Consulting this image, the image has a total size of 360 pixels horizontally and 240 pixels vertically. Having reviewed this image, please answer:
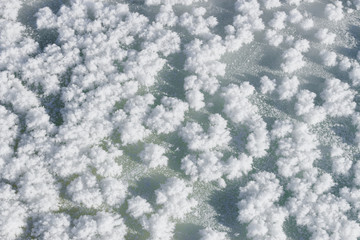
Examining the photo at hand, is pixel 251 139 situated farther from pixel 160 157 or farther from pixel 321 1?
pixel 321 1

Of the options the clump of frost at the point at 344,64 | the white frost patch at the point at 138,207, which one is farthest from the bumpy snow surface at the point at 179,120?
the clump of frost at the point at 344,64

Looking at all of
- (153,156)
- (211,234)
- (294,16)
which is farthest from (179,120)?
(294,16)

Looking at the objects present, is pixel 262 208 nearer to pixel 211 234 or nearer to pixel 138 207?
pixel 211 234

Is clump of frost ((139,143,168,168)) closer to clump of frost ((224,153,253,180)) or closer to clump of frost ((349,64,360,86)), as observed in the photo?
clump of frost ((224,153,253,180))

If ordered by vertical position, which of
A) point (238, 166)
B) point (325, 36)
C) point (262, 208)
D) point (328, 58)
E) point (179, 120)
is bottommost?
point (262, 208)

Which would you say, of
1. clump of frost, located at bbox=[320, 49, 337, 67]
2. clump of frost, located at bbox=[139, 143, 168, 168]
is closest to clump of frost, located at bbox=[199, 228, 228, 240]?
clump of frost, located at bbox=[139, 143, 168, 168]

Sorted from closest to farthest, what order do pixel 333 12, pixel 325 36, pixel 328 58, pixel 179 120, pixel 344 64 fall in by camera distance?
pixel 179 120, pixel 344 64, pixel 328 58, pixel 325 36, pixel 333 12

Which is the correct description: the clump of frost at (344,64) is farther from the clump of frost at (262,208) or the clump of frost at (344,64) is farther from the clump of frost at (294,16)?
the clump of frost at (262,208)

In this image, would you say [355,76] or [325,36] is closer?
[355,76]

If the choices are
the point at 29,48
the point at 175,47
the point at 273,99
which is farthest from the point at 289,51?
the point at 29,48
